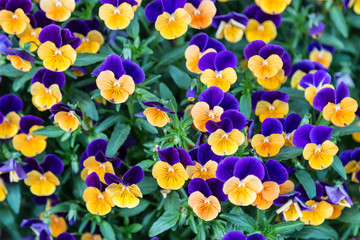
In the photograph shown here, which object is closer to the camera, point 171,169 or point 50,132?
point 171,169

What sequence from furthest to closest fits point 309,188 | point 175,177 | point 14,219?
point 14,219, point 309,188, point 175,177

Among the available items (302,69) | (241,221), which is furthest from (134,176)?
(302,69)

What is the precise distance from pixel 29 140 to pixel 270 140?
48.0 inches

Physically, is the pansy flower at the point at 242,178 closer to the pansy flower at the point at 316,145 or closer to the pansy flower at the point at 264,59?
the pansy flower at the point at 316,145

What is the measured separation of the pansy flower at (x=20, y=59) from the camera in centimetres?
226

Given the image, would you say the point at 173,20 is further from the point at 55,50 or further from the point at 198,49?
the point at 55,50

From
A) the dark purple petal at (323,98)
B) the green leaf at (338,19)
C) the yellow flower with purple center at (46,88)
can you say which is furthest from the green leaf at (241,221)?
the green leaf at (338,19)

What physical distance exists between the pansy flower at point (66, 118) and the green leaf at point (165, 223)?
0.57 metres

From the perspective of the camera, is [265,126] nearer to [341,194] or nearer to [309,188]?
[309,188]

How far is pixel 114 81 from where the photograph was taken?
208 centimetres

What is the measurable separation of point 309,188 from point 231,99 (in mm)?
595

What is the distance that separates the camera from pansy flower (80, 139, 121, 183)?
88.4 inches

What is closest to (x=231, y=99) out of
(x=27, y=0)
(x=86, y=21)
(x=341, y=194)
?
(x=341, y=194)

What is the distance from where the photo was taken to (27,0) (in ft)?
7.77
